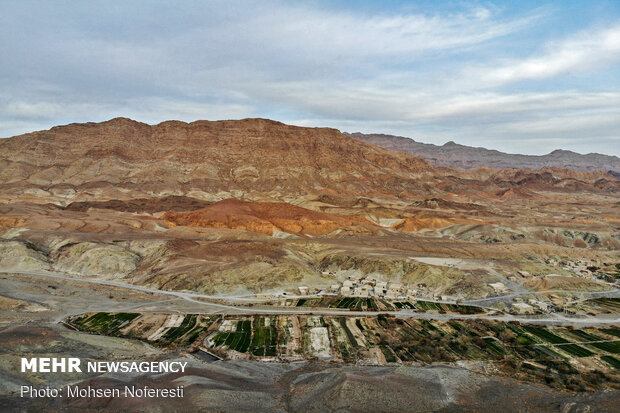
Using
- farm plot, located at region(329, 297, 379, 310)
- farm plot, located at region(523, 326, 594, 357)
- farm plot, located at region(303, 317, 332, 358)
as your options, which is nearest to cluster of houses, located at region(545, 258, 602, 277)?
farm plot, located at region(523, 326, 594, 357)

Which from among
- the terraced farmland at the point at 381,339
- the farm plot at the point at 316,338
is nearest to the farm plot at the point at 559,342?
the terraced farmland at the point at 381,339

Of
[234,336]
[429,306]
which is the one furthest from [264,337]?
[429,306]

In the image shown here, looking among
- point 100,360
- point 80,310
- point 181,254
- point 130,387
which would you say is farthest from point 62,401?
point 181,254

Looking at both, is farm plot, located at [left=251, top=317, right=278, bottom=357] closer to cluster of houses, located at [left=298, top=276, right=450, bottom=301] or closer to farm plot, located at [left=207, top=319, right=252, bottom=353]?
farm plot, located at [left=207, top=319, right=252, bottom=353]

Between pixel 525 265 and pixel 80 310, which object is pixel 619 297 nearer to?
pixel 525 265

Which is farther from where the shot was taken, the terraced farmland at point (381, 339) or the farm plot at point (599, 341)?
the farm plot at point (599, 341)

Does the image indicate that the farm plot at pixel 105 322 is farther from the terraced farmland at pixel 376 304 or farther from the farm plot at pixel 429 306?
the farm plot at pixel 429 306

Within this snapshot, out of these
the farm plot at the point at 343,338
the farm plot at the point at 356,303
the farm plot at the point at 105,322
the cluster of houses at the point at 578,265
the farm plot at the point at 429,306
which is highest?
the cluster of houses at the point at 578,265

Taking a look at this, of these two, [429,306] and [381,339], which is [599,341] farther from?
[381,339]

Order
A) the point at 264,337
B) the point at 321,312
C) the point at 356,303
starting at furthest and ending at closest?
the point at 356,303
the point at 321,312
the point at 264,337

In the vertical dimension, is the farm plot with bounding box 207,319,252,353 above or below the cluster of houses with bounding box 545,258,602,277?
below

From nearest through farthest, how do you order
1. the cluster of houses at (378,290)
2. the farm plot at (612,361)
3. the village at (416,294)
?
the farm plot at (612,361), the village at (416,294), the cluster of houses at (378,290)
